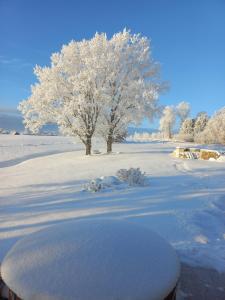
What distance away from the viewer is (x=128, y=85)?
58.9ft

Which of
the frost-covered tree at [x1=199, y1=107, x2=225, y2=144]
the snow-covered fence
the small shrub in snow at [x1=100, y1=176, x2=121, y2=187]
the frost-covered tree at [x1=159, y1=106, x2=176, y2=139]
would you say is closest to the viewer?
the small shrub in snow at [x1=100, y1=176, x2=121, y2=187]

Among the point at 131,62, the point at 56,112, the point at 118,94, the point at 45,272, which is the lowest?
the point at 45,272

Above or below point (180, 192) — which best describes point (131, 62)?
above

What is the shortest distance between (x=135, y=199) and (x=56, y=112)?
485 inches

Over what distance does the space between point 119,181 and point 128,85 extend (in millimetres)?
11207

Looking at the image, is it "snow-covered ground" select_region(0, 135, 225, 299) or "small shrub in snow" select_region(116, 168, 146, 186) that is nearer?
"snow-covered ground" select_region(0, 135, 225, 299)

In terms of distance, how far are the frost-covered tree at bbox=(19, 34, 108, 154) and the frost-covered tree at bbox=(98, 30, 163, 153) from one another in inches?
27.7

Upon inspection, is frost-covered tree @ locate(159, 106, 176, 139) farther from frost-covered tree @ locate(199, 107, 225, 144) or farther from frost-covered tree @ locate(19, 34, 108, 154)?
frost-covered tree @ locate(19, 34, 108, 154)

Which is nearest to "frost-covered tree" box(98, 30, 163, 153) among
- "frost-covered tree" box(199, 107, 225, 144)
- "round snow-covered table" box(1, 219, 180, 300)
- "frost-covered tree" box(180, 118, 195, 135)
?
"round snow-covered table" box(1, 219, 180, 300)

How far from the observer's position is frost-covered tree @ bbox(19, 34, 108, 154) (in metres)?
16.9

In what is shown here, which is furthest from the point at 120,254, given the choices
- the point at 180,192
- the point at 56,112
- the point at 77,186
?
the point at 56,112

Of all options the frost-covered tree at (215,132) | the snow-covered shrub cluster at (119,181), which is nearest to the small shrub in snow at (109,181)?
the snow-covered shrub cluster at (119,181)

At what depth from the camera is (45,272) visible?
212 cm

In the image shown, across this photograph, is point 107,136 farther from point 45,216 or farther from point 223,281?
point 223,281
